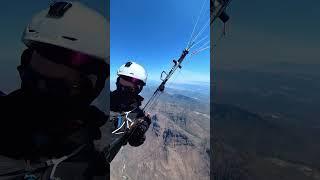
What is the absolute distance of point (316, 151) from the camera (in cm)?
14800

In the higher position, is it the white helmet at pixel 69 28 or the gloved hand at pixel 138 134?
the white helmet at pixel 69 28

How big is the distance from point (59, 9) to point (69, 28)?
5.2 inches

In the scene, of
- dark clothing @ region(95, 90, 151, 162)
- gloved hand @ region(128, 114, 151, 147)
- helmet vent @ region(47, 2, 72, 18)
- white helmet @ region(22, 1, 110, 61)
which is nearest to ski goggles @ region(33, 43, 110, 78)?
white helmet @ region(22, 1, 110, 61)

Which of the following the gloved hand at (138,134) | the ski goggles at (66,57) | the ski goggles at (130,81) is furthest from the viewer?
the ski goggles at (130,81)

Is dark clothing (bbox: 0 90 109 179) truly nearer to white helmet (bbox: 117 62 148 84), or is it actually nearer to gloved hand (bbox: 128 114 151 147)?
gloved hand (bbox: 128 114 151 147)

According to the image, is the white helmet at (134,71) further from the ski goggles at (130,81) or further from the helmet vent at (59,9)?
the helmet vent at (59,9)

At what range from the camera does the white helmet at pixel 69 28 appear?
1652 millimetres

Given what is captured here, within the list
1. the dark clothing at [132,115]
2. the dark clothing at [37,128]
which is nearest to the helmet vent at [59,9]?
the dark clothing at [37,128]

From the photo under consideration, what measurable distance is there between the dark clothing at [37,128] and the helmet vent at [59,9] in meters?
0.51

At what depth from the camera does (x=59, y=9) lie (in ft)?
5.56

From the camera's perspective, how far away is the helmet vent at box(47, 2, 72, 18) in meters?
1.70

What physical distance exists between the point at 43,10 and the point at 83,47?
379 millimetres

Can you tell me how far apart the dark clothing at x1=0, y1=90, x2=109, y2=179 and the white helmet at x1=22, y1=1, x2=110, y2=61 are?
1.12 ft

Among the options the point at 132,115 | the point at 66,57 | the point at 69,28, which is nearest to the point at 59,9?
the point at 69,28
